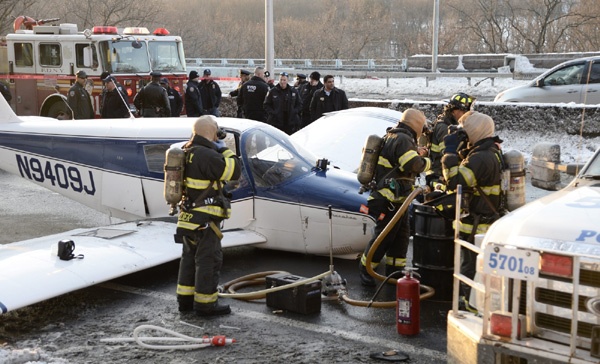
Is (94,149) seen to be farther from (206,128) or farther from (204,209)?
(204,209)

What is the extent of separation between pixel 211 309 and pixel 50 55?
564 inches

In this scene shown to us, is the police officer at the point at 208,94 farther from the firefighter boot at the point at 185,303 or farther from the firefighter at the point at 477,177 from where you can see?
the firefighter at the point at 477,177

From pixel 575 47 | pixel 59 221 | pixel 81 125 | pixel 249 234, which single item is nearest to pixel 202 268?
pixel 249 234

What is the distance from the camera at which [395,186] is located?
28.3 feet

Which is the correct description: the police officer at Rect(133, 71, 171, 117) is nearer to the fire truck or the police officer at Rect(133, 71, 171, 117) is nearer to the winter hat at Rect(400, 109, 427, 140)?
the fire truck

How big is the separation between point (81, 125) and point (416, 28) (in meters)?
69.3

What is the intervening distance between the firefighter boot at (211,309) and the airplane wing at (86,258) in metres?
0.95

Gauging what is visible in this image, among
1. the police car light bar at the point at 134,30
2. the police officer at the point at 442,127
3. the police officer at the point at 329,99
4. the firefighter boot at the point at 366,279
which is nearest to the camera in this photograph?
the firefighter boot at the point at 366,279

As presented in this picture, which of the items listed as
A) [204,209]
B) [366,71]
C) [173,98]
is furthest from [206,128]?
[366,71]

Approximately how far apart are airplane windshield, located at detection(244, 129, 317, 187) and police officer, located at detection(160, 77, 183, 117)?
8246 millimetres

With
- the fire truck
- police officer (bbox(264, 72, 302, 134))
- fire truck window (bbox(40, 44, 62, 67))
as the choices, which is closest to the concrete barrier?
police officer (bbox(264, 72, 302, 134))

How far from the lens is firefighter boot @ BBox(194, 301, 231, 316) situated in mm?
7871


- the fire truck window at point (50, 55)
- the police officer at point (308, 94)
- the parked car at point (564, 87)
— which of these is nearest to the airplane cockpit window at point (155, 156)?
the police officer at point (308, 94)

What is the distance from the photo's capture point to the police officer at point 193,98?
59.1 ft
